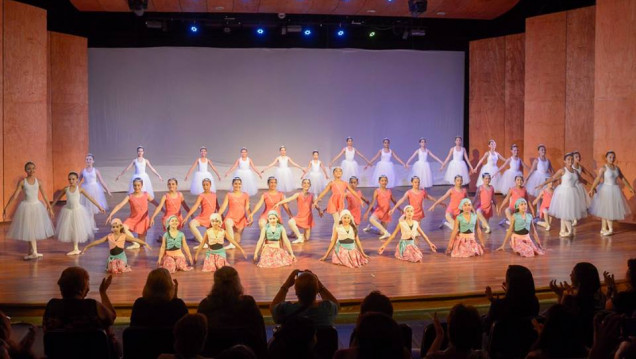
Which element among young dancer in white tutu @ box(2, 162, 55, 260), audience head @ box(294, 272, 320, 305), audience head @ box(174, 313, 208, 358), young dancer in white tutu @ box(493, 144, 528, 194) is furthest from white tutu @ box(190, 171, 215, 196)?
audience head @ box(174, 313, 208, 358)

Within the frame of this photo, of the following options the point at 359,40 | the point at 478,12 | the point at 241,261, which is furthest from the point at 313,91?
the point at 241,261

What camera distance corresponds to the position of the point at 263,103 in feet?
58.3

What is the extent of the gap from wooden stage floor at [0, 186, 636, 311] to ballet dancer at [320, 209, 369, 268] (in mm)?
125

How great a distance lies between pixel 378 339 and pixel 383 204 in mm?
7927

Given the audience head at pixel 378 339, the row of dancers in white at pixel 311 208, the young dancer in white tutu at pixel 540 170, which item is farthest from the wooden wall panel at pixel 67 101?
the audience head at pixel 378 339

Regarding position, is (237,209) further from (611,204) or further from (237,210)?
(611,204)

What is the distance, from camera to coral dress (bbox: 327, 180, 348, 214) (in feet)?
37.7

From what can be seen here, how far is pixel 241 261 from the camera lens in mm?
9523

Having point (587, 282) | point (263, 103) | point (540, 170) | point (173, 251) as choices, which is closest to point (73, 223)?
point (173, 251)

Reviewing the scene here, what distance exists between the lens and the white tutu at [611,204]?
11.3m

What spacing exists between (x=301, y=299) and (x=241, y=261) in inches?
193

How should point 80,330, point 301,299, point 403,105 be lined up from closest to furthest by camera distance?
1. point 80,330
2. point 301,299
3. point 403,105

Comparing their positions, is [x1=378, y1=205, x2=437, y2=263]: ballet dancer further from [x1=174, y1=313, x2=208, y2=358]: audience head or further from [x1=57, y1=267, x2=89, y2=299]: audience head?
[x1=174, y1=313, x2=208, y2=358]: audience head

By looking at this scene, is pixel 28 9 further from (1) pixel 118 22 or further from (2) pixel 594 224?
(2) pixel 594 224
